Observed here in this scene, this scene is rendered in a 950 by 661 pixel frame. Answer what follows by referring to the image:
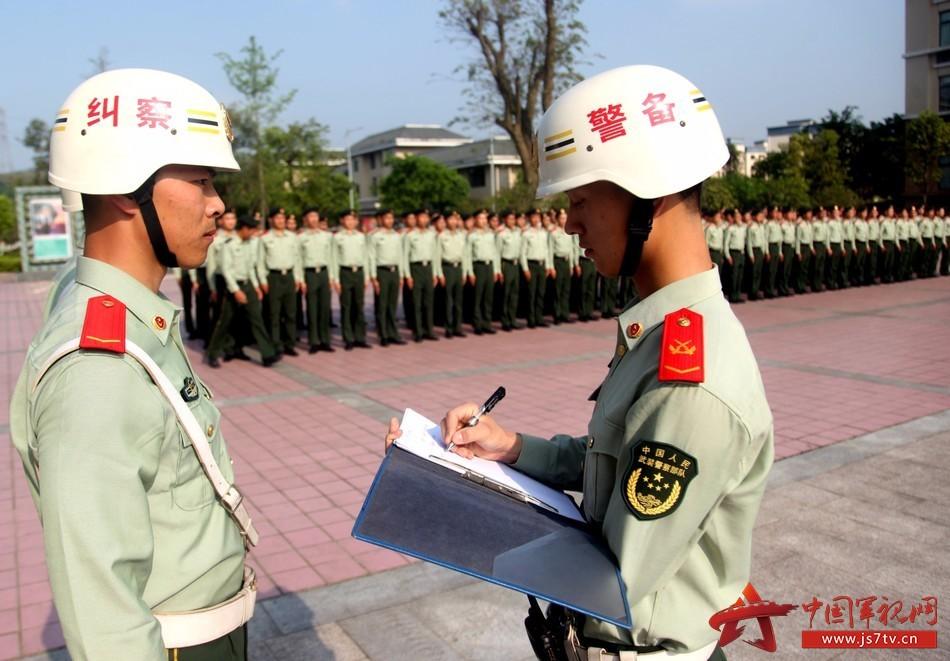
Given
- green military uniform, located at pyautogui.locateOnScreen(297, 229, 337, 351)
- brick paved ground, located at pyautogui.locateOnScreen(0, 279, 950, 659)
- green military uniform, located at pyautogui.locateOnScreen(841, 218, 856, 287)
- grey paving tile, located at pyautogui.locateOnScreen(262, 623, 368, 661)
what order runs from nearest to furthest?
1. grey paving tile, located at pyautogui.locateOnScreen(262, 623, 368, 661)
2. brick paved ground, located at pyautogui.locateOnScreen(0, 279, 950, 659)
3. green military uniform, located at pyautogui.locateOnScreen(297, 229, 337, 351)
4. green military uniform, located at pyautogui.locateOnScreen(841, 218, 856, 287)

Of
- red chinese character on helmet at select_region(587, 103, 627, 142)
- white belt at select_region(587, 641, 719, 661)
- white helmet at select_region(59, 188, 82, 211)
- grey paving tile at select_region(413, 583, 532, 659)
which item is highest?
red chinese character on helmet at select_region(587, 103, 627, 142)

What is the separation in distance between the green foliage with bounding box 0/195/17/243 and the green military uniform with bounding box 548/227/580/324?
135 ft

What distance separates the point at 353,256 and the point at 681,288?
8.94 m

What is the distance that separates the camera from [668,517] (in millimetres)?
1172

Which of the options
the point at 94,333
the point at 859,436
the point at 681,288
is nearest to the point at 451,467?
the point at 681,288

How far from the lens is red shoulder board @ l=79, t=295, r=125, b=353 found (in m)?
1.25

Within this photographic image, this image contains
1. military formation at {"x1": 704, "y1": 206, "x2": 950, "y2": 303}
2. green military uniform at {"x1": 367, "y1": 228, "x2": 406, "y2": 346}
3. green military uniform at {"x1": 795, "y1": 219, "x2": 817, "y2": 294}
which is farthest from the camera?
green military uniform at {"x1": 795, "y1": 219, "x2": 817, "y2": 294}

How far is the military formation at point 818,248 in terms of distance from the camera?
14406mm

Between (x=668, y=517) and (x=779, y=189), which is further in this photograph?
(x=779, y=189)

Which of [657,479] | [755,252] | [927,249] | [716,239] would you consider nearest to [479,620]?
[657,479]

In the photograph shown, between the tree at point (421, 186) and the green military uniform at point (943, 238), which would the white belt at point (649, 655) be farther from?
the tree at point (421, 186)

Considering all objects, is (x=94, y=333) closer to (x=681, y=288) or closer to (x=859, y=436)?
(x=681, y=288)

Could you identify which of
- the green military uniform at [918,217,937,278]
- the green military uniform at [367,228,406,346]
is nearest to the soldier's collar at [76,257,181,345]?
the green military uniform at [367,228,406,346]

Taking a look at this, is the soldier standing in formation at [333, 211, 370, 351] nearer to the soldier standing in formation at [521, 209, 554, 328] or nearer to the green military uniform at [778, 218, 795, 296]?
the soldier standing in formation at [521, 209, 554, 328]
